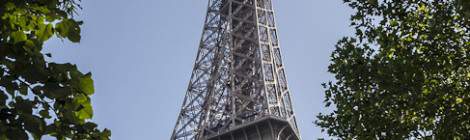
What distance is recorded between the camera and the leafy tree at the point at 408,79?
14.5 metres

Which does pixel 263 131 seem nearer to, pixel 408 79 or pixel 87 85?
pixel 408 79

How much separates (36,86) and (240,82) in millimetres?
51509

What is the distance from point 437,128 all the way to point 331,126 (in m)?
2.90

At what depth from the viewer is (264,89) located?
52.4 m

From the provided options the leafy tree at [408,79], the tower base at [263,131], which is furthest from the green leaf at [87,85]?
the tower base at [263,131]

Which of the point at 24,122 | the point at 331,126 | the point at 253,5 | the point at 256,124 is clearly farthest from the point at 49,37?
the point at 253,5

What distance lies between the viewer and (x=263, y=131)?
4731cm

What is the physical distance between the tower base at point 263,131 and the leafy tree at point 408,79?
98.9 ft

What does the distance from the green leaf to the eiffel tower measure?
138 ft

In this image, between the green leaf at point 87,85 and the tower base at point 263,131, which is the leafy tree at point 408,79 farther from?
the tower base at point 263,131

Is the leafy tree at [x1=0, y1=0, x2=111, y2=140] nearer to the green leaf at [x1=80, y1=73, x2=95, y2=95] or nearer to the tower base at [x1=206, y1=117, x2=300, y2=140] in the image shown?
the green leaf at [x1=80, y1=73, x2=95, y2=95]

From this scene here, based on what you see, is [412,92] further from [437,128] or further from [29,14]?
[29,14]

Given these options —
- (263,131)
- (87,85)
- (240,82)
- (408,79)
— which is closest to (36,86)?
(87,85)

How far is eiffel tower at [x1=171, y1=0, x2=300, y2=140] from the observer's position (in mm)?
48531
